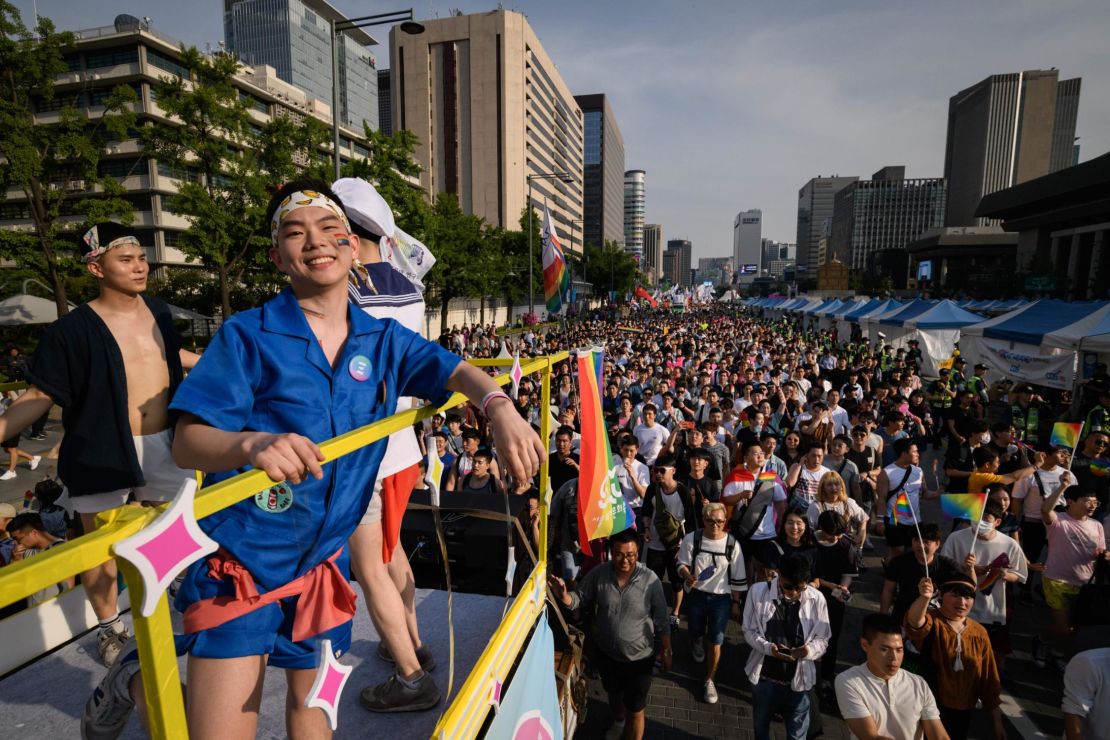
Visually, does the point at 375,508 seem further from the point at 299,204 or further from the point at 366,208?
the point at 366,208

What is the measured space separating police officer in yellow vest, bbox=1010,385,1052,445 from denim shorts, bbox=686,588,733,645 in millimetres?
8111

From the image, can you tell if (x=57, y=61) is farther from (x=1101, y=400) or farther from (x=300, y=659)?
(x=1101, y=400)

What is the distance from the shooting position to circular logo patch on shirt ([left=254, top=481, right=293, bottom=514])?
5.08 ft

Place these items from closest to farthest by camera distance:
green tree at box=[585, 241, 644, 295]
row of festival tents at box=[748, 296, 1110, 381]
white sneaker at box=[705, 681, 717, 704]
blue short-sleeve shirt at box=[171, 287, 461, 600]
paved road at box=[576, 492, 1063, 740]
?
blue short-sleeve shirt at box=[171, 287, 461, 600] < paved road at box=[576, 492, 1063, 740] < white sneaker at box=[705, 681, 717, 704] < row of festival tents at box=[748, 296, 1110, 381] < green tree at box=[585, 241, 644, 295]

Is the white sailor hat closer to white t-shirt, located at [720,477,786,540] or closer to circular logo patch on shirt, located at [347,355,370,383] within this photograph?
circular logo patch on shirt, located at [347,355,370,383]

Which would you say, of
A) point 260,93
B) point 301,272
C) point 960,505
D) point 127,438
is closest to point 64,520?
point 127,438

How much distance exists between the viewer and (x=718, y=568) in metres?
5.25

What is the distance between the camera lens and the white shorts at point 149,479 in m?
2.53

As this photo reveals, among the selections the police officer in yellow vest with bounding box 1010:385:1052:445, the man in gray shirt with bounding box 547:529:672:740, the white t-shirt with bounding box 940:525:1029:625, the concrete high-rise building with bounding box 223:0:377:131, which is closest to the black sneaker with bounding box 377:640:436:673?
the man in gray shirt with bounding box 547:529:672:740

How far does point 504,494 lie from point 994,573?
169 inches

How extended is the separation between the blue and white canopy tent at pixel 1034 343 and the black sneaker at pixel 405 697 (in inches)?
548

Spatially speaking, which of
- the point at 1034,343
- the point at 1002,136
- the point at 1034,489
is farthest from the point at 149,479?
the point at 1002,136

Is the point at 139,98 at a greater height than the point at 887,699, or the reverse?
the point at 139,98

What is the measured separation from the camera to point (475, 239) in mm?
36188
